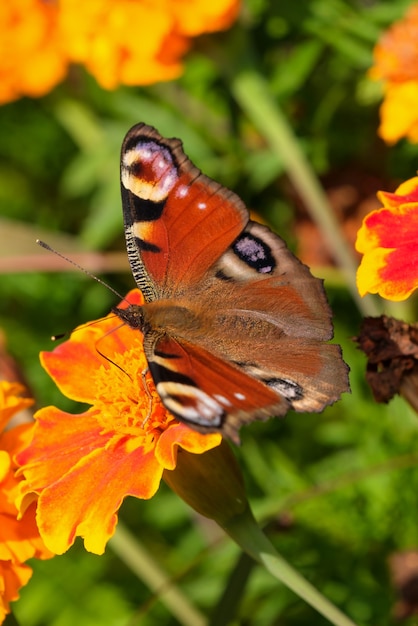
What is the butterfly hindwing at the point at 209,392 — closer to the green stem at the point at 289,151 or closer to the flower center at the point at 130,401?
the flower center at the point at 130,401

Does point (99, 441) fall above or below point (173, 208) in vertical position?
below

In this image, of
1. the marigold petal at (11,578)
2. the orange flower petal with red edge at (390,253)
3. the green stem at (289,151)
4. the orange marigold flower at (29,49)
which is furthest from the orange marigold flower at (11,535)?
the orange marigold flower at (29,49)

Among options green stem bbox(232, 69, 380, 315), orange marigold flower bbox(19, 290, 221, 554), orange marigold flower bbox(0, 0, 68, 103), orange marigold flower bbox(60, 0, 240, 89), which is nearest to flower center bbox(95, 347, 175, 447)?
orange marigold flower bbox(19, 290, 221, 554)

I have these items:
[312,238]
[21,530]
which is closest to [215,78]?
[312,238]

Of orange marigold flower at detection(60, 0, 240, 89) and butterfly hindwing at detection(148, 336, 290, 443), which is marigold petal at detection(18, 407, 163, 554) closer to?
butterfly hindwing at detection(148, 336, 290, 443)

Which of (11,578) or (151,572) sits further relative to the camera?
(151,572)

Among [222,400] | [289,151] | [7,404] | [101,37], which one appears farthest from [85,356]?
[101,37]

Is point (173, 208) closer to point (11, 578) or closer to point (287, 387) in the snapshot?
point (287, 387)
